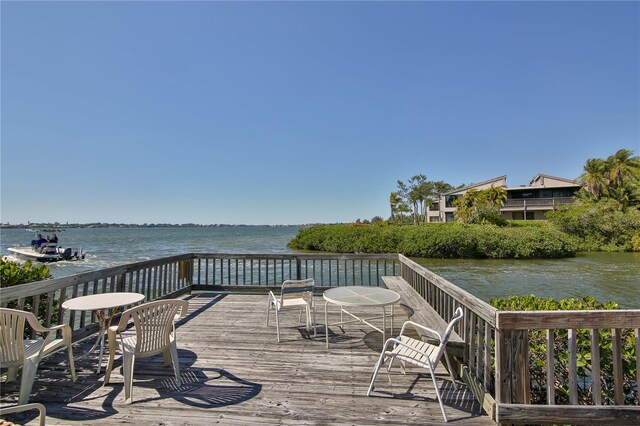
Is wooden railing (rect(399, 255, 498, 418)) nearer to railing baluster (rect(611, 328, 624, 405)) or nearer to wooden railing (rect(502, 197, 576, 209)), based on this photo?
railing baluster (rect(611, 328, 624, 405))

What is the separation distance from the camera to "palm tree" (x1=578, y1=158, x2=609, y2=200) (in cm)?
2894

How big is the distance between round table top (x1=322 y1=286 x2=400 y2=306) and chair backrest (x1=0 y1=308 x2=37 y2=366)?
103 inches

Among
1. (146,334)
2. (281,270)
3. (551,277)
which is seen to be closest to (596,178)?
(551,277)

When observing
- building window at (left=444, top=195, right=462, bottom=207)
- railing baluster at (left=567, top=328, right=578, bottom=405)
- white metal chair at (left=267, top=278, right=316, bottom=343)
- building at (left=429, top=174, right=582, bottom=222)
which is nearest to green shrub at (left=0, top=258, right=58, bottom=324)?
white metal chair at (left=267, top=278, right=316, bottom=343)

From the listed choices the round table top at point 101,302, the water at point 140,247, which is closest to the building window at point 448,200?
the water at point 140,247

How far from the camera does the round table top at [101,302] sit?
2860 mm

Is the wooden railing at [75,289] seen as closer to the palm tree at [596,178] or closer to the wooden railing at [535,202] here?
the palm tree at [596,178]

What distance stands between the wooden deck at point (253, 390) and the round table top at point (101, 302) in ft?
2.03

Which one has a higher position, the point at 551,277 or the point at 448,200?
the point at 448,200

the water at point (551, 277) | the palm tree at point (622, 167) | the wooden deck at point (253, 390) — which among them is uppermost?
the palm tree at point (622, 167)

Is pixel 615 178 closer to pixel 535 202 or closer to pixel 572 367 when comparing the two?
pixel 535 202

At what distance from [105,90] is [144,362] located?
7799mm

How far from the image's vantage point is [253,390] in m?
2.50

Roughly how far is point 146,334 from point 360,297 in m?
2.14
